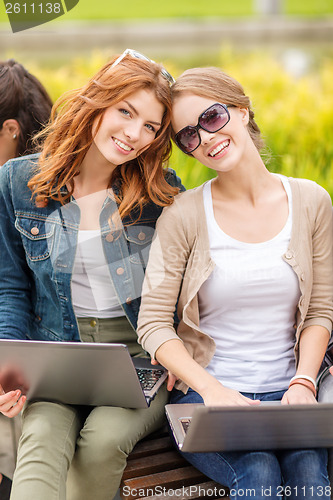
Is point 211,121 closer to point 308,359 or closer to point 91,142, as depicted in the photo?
point 91,142

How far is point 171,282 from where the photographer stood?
6.88 ft

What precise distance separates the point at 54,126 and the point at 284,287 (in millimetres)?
976

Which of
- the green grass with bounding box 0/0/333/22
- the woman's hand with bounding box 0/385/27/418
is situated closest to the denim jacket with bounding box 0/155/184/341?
the woman's hand with bounding box 0/385/27/418

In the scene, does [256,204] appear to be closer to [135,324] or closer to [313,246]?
[313,246]

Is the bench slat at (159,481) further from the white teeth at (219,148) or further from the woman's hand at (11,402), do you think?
the white teeth at (219,148)

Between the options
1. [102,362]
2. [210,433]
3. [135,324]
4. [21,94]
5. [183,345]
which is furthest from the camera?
[21,94]

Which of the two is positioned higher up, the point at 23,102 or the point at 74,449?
the point at 23,102

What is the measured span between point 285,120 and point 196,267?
1.57m

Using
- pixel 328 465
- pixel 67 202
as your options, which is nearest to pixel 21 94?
pixel 67 202

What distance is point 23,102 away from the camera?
8.54ft

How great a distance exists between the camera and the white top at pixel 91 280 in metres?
2.25

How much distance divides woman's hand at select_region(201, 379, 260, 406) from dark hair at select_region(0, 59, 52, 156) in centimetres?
123

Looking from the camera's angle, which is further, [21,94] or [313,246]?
[21,94]

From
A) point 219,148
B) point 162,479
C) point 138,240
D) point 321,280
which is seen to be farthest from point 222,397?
point 219,148
